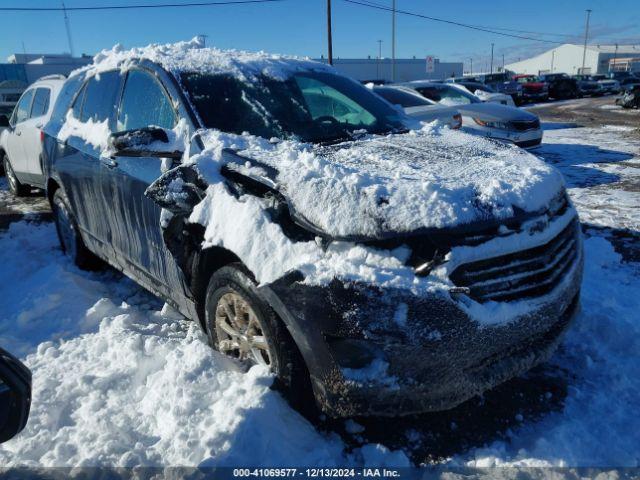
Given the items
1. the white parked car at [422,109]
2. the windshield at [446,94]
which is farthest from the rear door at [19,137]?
the windshield at [446,94]

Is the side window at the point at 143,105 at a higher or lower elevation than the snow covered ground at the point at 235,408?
higher

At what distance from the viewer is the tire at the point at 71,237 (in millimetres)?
4336

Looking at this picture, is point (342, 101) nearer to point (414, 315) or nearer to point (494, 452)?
point (414, 315)

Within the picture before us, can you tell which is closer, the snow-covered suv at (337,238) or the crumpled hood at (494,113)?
the snow-covered suv at (337,238)

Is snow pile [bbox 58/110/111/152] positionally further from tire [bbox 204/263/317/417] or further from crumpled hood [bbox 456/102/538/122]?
crumpled hood [bbox 456/102/538/122]

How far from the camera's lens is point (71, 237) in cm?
450

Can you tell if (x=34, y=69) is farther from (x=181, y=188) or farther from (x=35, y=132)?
(x=181, y=188)

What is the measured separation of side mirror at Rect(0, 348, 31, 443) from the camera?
1524 mm

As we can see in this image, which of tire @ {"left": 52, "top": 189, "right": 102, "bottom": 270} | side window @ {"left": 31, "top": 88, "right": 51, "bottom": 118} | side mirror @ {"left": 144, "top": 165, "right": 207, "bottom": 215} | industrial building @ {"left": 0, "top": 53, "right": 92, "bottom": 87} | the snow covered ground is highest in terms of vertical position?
industrial building @ {"left": 0, "top": 53, "right": 92, "bottom": 87}

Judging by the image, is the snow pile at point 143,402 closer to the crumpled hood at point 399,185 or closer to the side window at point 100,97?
the crumpled hood at point 399,185

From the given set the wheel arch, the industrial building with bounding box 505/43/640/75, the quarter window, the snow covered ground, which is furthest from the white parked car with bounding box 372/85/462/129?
the industrial building with bounding box 505/43/640/75

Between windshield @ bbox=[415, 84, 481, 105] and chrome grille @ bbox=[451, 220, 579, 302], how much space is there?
8.78 m

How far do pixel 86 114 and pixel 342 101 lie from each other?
2.10 metres

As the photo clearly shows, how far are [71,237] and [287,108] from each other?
2661 millimetres
